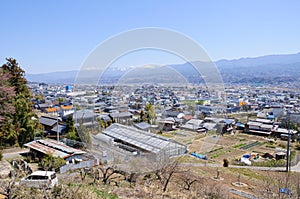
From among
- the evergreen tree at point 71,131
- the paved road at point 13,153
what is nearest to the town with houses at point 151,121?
the evergreen tree at point 71,131

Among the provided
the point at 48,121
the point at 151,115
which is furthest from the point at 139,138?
the point at 48,121

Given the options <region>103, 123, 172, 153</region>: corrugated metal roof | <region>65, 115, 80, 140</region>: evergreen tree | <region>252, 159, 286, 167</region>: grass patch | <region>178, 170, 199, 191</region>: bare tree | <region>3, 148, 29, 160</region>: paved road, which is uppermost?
<region>103, 123, 172, 153</region>: corrugated metal roof

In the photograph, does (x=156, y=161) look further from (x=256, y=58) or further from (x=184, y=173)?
(x=256, y=58)

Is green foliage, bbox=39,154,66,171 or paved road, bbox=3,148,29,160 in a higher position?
green foliage, bbox=39,154,66,171

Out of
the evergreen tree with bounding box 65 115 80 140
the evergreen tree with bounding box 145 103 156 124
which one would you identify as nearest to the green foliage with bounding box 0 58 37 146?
the evergreen tree with bounding box 65 115 80 140

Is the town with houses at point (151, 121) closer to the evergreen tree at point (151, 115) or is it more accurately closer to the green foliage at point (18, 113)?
the evergreen tree at point (151, 115)

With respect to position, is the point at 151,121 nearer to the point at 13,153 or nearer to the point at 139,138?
the point at 139,138

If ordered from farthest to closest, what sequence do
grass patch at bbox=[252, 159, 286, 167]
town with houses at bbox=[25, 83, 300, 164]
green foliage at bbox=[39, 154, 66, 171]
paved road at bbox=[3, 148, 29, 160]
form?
grass patch at bbox=[252, 159, 286, 167], paved road at bbox=[3, 148, 29, 160], town with houses at bbox=[25, 83, 300, 164], green foliage at bbox=[39, 154, 66, 171]

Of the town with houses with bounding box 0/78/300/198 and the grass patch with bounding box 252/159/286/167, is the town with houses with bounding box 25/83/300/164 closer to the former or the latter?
the town with houses with bounding box 0/78/300/198

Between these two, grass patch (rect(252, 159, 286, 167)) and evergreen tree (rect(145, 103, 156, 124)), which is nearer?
grass patch (rect(252, 159, 286, 167))

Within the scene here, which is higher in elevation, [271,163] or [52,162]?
[52,162]

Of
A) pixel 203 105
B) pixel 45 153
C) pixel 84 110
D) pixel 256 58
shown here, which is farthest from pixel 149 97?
pixel 256 58

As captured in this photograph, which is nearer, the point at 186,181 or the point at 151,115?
the point at 186,181
